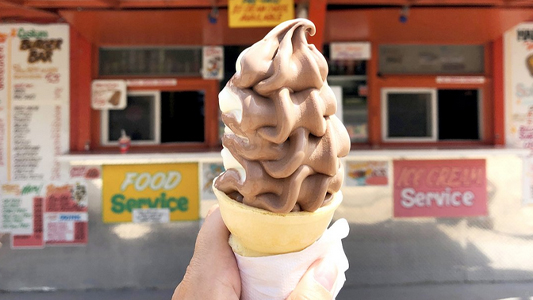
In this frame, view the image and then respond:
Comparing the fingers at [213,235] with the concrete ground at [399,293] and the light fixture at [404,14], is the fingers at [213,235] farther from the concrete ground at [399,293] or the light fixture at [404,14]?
the light fixture at [404,14]

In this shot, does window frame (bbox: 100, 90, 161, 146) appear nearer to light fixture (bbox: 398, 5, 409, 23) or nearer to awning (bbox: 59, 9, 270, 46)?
awning (bbox: 59, 9, 270, 46)

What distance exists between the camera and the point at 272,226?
172 cm

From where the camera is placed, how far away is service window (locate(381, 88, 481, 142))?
5.51 meters

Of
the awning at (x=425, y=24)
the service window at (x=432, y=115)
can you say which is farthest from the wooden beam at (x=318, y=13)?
the service window at (x=432, y=115)

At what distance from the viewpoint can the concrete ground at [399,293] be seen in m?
4.83

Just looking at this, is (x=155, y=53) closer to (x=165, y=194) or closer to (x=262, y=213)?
(x=165, y=194)

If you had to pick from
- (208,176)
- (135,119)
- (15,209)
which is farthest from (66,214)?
(208,176)

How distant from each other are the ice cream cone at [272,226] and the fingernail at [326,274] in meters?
0.12

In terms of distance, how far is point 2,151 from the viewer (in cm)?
517

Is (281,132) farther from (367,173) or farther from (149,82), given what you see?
(149,82)

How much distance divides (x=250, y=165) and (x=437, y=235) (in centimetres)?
431

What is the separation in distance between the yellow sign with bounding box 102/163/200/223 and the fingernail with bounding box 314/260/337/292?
3.41 meters

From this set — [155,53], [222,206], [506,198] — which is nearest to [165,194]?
[155,53]

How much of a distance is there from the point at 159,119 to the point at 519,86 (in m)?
4.93
